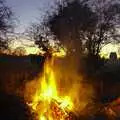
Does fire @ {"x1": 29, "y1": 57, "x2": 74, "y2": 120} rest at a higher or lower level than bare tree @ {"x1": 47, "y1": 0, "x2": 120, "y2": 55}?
lower

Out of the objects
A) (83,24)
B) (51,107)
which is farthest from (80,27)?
(51,107)

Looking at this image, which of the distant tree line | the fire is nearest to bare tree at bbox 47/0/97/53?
the distant tree line

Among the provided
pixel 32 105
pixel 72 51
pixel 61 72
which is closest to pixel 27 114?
pixel 32 105

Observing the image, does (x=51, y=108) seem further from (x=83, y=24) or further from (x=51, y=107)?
(x=83, y=24)

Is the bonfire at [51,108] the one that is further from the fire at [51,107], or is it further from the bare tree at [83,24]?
the bare tree at [83,24]

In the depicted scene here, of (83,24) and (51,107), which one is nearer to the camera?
(51,107)

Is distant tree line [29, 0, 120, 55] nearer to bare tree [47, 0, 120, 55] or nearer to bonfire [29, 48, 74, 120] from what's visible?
bare tree [47, 0, 120, 55]

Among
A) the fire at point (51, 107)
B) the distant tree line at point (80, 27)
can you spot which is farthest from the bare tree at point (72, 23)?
the fire at point (51, 107)

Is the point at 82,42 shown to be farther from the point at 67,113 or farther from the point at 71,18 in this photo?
the point at 67,113

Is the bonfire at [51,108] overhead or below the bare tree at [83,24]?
below

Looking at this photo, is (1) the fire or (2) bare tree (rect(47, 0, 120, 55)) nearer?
(1) the fire

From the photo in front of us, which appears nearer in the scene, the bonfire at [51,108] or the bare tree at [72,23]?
the bonfire at [51,108]

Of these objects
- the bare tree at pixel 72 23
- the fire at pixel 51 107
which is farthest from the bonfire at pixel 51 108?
the bare tree at pixel 72 23

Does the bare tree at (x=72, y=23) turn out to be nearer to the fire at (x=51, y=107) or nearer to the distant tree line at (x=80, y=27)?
the distant tree line at (x=80, y=27)
